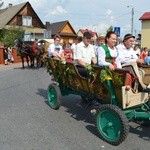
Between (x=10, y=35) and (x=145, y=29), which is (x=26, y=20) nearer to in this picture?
(x=10, y=35)

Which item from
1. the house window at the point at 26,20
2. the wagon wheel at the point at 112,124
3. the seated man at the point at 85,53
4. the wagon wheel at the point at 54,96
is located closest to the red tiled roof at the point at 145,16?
the house window at the point at 26,20

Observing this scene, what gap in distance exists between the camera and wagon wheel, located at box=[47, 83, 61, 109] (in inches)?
317

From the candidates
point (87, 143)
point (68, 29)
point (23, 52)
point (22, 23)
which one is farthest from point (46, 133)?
point (68, 29)

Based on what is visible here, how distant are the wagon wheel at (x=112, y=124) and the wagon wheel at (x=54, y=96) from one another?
2.27 metres

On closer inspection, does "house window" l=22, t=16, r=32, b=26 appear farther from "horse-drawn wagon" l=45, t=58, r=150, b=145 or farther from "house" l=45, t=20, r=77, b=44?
"horse-drawn wagon" l=45, t=58, r=150, b=145

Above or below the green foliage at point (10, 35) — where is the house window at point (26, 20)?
above

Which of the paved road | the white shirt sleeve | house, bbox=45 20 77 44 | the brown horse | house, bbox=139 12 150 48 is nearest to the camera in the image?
the paved road

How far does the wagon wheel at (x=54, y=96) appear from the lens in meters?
8.06

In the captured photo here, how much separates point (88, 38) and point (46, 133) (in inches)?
87.4

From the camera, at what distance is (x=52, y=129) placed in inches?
260

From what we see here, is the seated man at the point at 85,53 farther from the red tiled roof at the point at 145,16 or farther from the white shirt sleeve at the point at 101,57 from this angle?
the red tiled roof at the point at 145,16

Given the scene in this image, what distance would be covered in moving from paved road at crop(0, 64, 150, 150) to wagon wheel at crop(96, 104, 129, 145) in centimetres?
14

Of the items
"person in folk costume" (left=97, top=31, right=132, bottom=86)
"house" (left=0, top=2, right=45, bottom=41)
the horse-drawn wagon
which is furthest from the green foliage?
the horse-drawn wagon

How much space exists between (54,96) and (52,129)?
1.82 m
